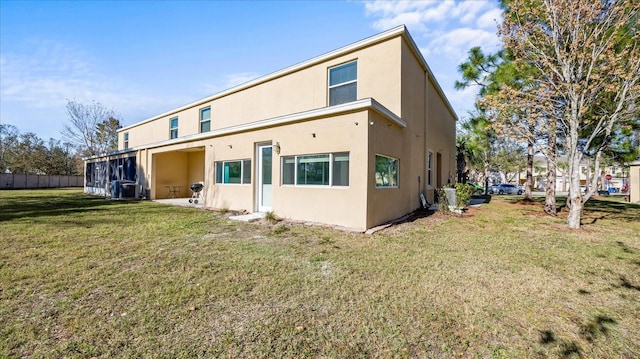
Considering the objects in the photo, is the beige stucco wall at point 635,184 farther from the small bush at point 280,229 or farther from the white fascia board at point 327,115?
the small bush at point 280,229

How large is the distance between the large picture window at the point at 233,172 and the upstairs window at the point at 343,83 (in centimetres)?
391

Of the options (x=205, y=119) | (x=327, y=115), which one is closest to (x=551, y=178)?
(x=327, y=115)

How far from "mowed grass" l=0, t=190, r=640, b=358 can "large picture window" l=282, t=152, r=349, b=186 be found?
5.73 ft

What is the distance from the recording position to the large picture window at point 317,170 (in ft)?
24.4

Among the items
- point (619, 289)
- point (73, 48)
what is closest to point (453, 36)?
point (619, 289)

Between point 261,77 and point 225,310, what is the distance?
11.1 m

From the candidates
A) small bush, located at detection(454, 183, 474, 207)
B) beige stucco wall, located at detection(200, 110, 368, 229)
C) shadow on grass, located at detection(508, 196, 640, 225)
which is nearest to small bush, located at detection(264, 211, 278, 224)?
beige stucco wall, located at detection(200, 110, 368, 229)

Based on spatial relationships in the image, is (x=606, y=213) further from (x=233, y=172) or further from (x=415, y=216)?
(x=233, y=172)

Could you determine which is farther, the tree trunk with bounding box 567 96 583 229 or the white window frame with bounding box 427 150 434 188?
the white window frame with bounding box 427 150 434 188

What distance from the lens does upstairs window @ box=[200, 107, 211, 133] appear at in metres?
15.4

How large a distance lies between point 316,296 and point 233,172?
323 inches

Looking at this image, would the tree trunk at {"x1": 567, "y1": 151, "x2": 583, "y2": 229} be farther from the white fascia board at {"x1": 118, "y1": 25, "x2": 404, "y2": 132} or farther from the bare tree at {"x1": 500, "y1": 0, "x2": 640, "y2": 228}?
the white fascia board at {"x1": 118, "y1": 25, "x2": 404, "y2": 132}

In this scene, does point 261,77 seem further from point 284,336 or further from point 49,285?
point 284,336

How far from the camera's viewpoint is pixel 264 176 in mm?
9617
